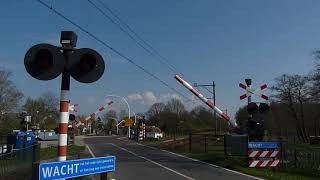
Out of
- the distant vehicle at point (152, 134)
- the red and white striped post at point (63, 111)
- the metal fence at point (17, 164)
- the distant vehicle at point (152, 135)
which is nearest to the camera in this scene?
the red and white striped post at point (63, 111)

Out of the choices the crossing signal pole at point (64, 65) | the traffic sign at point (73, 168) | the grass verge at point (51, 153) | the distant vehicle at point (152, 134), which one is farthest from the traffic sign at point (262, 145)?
the distant vehicle at point (152, 134)

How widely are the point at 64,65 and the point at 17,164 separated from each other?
7.41 m

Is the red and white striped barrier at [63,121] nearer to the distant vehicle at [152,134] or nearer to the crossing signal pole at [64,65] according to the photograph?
the crossing signal pole at [64,65]

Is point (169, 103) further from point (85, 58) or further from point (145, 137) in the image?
point (85, 58)

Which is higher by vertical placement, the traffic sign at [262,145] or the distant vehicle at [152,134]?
the distant vehicle at [152,134]

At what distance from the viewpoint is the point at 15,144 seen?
32438 millimetres

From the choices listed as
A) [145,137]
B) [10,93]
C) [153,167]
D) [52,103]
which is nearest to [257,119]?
[153,167]

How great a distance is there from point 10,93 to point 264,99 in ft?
175

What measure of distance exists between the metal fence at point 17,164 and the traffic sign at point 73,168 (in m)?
5.26

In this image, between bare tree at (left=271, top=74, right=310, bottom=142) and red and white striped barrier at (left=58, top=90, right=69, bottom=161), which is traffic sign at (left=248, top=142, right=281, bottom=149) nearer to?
red and white striped barrier at (left=58, top=90, right=69, bottom=161)

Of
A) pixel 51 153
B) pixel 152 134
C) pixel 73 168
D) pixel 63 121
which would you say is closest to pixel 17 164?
pixel 63 121

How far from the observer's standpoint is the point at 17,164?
14445 millimetres

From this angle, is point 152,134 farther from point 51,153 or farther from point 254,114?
point 254,114

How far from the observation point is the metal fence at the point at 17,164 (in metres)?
13.2
